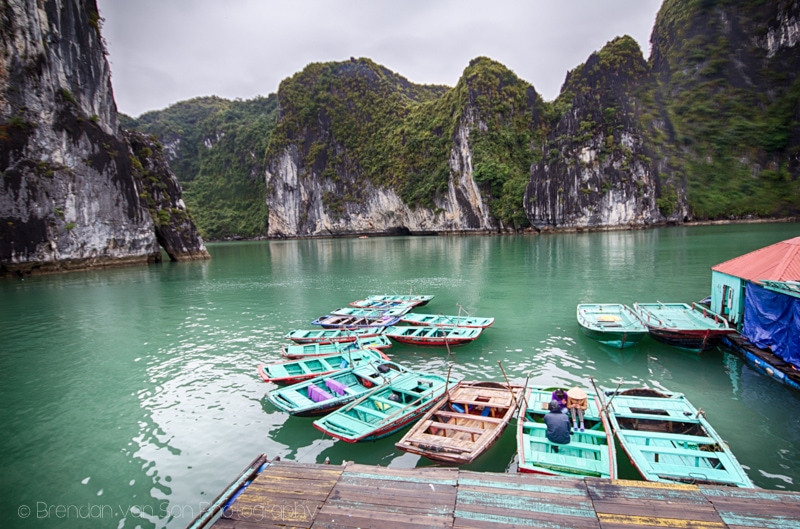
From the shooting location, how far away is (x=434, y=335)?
44.3 ft

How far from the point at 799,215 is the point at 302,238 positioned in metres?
98.1

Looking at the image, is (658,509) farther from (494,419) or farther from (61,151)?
(61,151)

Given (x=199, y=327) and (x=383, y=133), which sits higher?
(x=383, y=133)

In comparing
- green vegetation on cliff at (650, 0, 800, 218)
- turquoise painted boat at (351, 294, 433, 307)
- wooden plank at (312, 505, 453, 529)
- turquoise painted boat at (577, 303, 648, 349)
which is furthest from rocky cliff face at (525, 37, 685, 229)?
wooden plank at (312, 505, 453, 529)

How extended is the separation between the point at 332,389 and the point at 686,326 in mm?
10796

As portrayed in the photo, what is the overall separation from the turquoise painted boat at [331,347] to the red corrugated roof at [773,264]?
10469 mm

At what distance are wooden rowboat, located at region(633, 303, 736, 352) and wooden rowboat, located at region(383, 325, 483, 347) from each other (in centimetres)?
541

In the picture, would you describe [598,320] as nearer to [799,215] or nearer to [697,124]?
[799,215]

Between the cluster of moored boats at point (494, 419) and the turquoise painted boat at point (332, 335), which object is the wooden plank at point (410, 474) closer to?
the cluster of moored boats at point (494, 419)

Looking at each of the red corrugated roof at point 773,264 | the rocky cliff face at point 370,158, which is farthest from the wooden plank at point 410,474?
the rocky cliff face at point 370,158

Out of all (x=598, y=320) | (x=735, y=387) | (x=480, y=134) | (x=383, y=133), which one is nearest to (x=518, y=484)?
(x=735, y=387)

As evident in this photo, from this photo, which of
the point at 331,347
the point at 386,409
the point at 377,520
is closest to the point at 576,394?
the point at 386,409

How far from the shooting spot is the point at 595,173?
68.9 metres

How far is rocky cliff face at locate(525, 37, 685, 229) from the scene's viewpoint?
68125 mm
